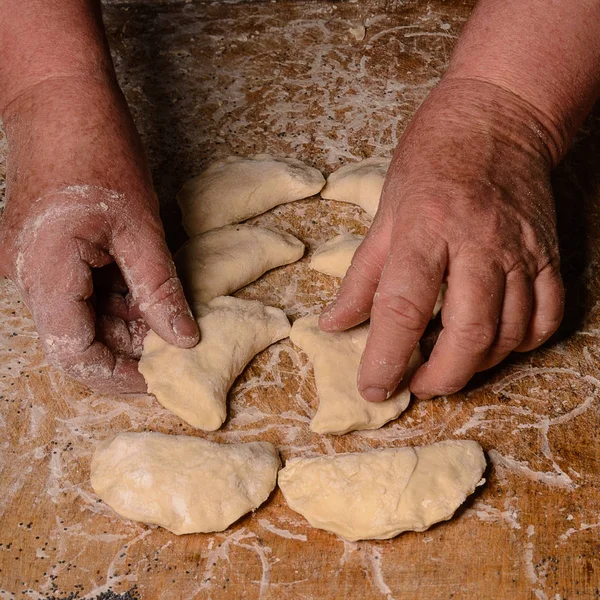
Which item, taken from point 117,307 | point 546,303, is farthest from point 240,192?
point 546,303

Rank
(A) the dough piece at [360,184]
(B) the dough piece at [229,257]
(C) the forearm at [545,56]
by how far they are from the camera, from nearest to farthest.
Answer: (C) the forearm at [545,56] → (B) the dough piece at [229,257] → (A) the dough piece at [360,184]

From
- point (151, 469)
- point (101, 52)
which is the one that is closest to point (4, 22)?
point (101, 52)

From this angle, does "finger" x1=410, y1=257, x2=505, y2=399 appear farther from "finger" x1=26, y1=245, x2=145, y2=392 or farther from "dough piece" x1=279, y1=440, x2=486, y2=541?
"finger" x1=26, y1=245, x2=145, y2=392

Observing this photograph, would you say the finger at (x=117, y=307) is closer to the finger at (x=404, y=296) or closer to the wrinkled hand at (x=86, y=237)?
the wrinkled hand at (x=86, y=237)

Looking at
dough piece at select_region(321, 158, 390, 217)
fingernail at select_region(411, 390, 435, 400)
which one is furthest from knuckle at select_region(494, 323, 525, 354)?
dough piece at select_region(321, 158, 390, 217)

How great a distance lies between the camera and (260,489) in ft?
4.59

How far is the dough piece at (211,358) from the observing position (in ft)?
4.89

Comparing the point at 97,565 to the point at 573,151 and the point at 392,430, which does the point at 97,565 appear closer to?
the point at 392,430

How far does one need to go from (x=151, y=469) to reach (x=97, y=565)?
0.19 metres

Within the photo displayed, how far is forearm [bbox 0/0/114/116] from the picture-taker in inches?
61.8

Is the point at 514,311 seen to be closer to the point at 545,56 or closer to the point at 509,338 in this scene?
the point at 509,338

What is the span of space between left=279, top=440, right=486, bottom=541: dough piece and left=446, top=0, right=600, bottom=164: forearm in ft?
2.23

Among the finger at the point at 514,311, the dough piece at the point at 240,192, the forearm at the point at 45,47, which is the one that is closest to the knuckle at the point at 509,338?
the finger at the point at 514,311

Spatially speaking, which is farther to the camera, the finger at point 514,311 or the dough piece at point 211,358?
the dough piece at point 211,358
